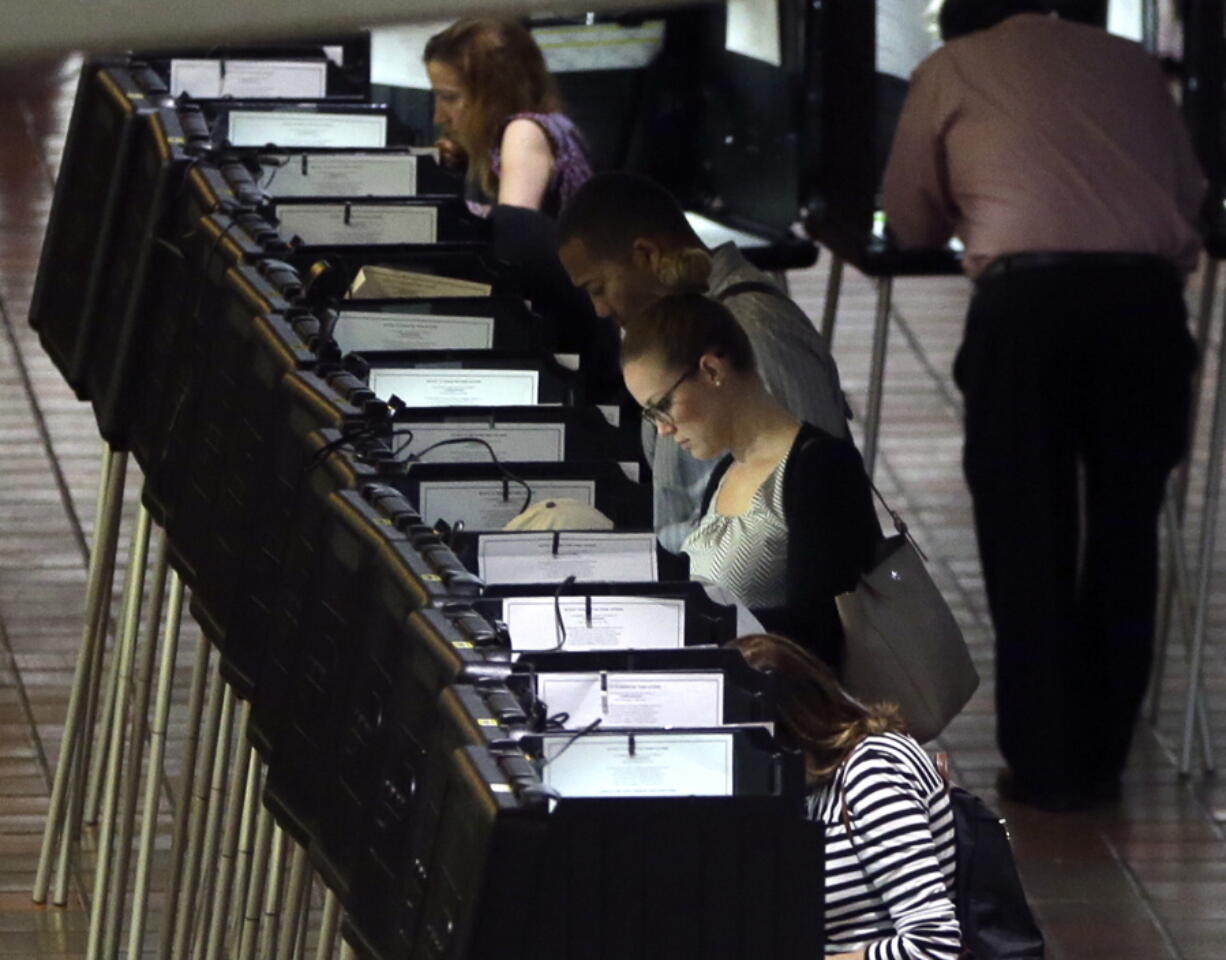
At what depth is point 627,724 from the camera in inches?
98.1

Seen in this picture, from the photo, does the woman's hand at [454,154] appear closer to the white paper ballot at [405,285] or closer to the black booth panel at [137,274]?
the black booth panel at [137,274]

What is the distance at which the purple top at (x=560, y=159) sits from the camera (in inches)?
214

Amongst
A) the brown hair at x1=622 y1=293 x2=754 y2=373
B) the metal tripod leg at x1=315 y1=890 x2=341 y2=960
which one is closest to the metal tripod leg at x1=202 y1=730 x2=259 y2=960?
the metal tripod leg at x1=315 y1=890 x2=341 y2=960

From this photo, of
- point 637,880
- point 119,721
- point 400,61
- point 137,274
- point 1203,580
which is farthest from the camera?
point 400,61

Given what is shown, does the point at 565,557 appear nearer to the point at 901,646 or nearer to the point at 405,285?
the point at 901,646

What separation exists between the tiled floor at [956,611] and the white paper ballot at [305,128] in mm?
575

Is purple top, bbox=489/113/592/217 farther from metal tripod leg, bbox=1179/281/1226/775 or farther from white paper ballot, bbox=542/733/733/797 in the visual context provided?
white paper ballot, bbox=542/733/733/797

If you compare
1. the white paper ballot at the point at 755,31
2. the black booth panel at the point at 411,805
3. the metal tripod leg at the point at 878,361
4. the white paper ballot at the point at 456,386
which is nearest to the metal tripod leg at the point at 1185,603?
the metal tripod leg at the point at 878,361

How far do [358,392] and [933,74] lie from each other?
2597mm

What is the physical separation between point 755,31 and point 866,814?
475 centimetres

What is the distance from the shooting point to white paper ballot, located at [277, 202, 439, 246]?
14.9 feet

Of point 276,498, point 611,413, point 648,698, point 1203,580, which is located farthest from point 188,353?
point 1203,580

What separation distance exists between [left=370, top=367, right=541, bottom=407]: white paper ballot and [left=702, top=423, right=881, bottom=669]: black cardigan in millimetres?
401

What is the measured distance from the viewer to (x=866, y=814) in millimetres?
2869
